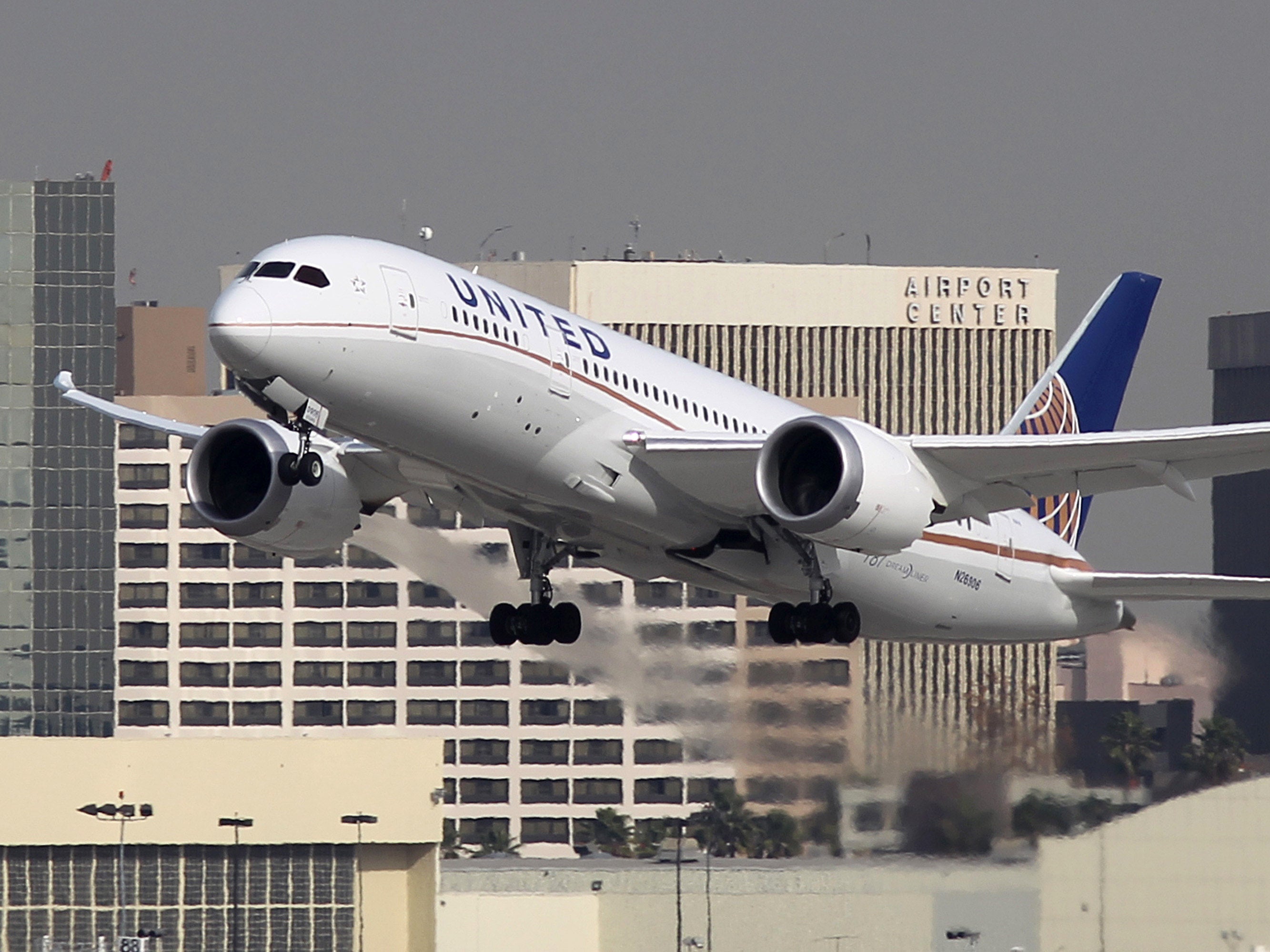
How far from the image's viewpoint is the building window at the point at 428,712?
97750 mm

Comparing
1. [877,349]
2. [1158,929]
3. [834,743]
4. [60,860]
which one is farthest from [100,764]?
[877,349]

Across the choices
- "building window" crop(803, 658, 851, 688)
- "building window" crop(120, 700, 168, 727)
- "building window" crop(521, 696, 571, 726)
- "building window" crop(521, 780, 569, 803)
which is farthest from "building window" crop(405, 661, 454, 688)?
"building window" crop(803, 658, 851, 688)

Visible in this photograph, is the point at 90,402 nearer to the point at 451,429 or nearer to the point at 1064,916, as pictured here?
the point at 451,429

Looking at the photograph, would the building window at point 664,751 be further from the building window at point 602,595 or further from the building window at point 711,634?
the building window at point 602,595

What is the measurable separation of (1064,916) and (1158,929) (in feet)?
6.18

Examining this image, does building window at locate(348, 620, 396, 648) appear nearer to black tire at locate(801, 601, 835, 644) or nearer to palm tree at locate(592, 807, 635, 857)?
palm tree at locate(592, 807, 635, 857)

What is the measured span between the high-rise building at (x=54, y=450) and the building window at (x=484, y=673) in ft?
89.4

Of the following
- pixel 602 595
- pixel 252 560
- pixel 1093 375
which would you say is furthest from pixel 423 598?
pixel 1093 375

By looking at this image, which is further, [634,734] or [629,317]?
[629,317]

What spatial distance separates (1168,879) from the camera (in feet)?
143

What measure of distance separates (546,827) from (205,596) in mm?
22387

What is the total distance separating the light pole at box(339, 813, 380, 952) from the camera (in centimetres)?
6084

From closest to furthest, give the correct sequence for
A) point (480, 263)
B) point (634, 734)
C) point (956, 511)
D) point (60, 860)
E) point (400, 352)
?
point (400, 352)
point (956, 511)
point (634, 734)
point (60, 860)
point (480, 263)

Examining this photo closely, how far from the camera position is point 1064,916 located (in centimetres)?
4253
